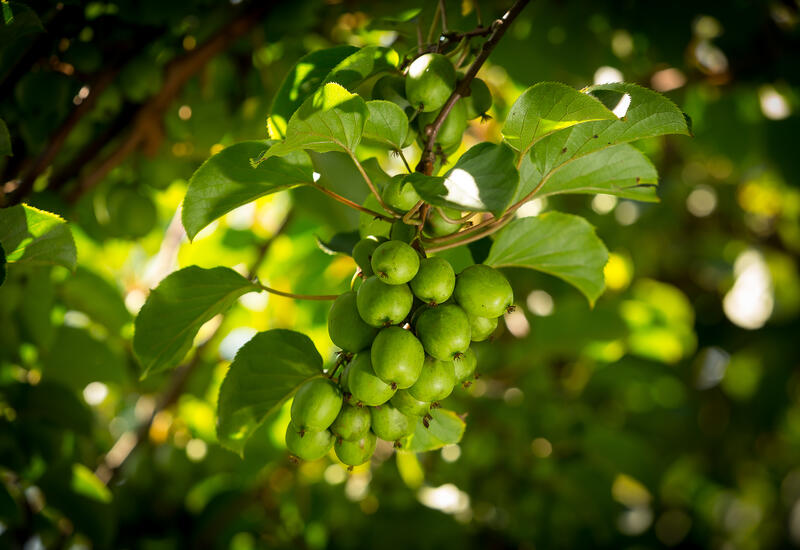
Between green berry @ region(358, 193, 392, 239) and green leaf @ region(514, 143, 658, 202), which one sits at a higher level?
green leaf @ region(514, 143, 658, 202)

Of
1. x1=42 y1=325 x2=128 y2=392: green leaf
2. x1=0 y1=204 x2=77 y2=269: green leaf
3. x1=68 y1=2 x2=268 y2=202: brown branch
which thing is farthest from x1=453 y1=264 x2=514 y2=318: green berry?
x1=42 y1=325 x2=128 y2=392: green leaf

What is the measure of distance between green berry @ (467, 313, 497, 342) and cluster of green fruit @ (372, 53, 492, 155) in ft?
0.71

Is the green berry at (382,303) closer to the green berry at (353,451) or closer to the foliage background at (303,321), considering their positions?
the green berry at (353,451)

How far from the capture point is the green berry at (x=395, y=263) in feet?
1.89

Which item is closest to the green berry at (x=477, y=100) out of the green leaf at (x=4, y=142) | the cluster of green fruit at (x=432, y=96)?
the cluster of green fruit at (x=432, y=96)

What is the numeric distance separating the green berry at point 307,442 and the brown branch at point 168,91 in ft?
2.80

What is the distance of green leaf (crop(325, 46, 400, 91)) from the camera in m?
0.68

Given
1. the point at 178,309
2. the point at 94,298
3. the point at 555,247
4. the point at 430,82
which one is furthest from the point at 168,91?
the point at 555,247

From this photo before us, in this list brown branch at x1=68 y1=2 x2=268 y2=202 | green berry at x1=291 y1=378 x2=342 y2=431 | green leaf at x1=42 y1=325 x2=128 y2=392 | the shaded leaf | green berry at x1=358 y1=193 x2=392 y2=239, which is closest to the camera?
the shaded leaf

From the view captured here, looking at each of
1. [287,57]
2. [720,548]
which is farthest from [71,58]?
[720,548]

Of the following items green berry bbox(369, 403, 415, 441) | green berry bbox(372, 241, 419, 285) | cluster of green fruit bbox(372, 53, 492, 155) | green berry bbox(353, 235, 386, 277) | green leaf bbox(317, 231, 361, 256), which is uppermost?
cluster of green fruit bbox(372, 53, 492, 155)

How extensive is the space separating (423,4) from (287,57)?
22.2 inches

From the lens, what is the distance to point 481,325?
657 mm

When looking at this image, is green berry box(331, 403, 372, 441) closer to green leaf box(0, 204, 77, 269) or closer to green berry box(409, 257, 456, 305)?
green berry box(409, 257, 456, 305)
